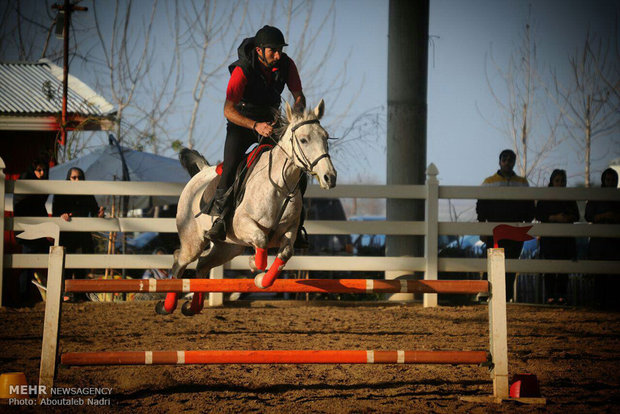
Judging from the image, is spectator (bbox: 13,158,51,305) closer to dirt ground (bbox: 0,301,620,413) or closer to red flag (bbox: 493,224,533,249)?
dirt ground (bbox: 0,301,620,413)

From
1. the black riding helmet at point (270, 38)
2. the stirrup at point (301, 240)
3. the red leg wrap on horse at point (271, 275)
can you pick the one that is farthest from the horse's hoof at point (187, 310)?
the black riding helmet at point (270, 38)

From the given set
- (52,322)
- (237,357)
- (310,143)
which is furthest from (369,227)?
(52,322)

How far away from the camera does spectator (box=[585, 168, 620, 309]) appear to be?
8734 millimetres

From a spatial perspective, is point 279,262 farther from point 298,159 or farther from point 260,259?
point 298,159

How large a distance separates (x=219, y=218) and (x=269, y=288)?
3.73 ft

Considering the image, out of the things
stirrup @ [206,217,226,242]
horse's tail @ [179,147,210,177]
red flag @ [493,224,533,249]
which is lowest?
red flag @ [493,224,533,249]

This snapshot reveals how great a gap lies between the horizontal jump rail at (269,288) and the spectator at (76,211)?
4947mm

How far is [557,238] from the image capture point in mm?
8906

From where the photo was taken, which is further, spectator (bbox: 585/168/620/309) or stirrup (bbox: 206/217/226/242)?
spectator (bbox: 585/168/620/309)

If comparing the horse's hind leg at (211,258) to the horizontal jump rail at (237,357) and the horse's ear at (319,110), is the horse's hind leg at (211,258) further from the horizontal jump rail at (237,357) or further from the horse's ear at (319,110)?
the horizontal jump rail at (237,357)

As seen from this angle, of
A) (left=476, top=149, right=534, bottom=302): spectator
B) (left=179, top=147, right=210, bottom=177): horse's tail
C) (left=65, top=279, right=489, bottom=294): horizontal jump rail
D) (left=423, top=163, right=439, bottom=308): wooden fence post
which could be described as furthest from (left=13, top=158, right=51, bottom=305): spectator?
(left=476, top=149, right=534, bottom=302): spectator

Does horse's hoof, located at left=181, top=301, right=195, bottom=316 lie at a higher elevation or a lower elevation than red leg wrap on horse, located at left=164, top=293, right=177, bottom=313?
lower

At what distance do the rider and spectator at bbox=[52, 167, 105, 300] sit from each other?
13.9 feet

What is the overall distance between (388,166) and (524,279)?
2718 millimetres
